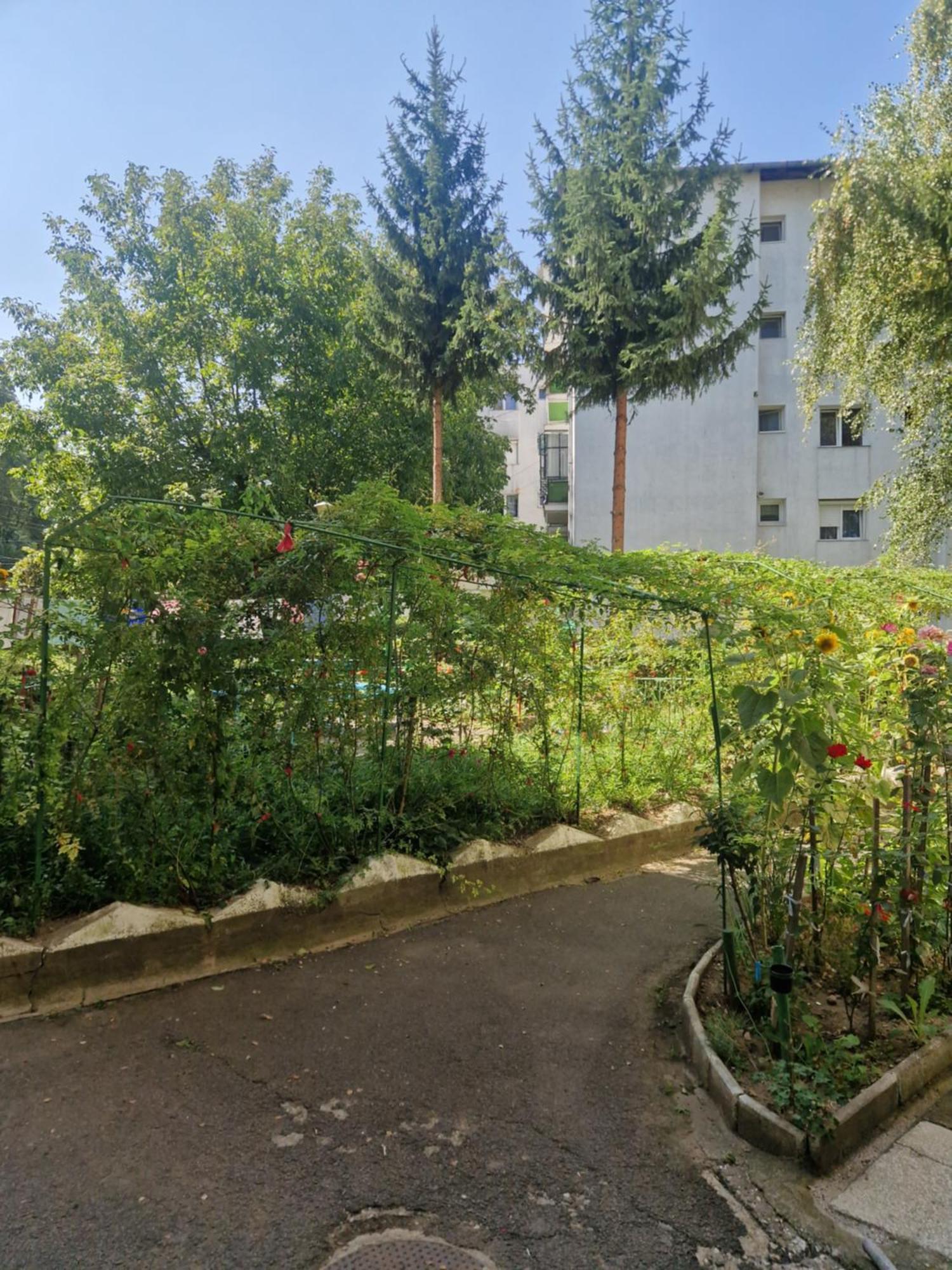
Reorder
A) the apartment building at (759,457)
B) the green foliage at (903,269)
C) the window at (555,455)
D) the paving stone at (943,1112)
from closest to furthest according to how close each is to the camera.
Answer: the paving stone at (943,1112)
the green foliage at (903,269)
the apartment building at (759,457)
the window at (555,455)

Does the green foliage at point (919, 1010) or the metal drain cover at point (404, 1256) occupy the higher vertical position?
the green foliage at point (919, 1010)

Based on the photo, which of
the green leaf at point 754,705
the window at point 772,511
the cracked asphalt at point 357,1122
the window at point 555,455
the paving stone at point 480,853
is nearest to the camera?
the cracked asphalt at point 357,1122

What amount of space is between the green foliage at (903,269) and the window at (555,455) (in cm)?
941

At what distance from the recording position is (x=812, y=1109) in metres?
2.58

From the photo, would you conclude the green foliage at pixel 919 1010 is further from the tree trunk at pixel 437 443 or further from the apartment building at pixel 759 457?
the apartment building at pixel 759 457

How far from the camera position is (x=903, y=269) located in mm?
11836

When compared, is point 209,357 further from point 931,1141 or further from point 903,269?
point 931,1141

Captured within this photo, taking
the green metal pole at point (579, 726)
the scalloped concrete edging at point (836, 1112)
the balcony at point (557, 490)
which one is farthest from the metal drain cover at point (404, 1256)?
the balcony at point (557, 490)

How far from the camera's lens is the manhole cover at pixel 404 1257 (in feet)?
6.69

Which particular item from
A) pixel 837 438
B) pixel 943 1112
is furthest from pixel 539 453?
pixel 943 1112

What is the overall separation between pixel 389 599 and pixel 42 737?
2.03m

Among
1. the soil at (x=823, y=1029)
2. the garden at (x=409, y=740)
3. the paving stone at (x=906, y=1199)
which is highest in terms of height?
the garden at (x=409, y=740)

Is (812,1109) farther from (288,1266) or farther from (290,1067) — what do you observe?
(290,1067)

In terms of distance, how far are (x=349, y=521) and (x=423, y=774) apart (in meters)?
1.81
